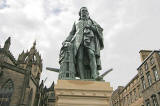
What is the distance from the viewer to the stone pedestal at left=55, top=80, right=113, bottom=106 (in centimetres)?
309

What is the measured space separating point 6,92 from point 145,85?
22.6 meters

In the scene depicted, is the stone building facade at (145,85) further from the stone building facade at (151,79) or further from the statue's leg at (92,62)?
the statue's leg at (92,62)

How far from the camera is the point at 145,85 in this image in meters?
24.1

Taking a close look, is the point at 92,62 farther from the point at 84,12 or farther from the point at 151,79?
the point at 151,79

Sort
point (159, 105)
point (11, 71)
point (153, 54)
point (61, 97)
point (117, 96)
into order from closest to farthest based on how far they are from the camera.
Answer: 1. point (61, 97)
2. point (159, 105)
3. point (153, 54)
4. point (11, 71)
5. point (117, 96)

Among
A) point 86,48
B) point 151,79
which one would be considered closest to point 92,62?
point 86,48

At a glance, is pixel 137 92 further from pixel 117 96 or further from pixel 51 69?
pixel 51 69

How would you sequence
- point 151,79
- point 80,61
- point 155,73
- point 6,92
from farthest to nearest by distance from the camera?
point 6,92
point 151,79
point 155,73
point 80,61

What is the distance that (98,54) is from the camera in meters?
4.09

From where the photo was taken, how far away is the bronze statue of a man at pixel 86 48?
3906 mm

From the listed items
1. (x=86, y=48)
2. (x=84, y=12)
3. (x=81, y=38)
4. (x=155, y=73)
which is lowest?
(x=86, y=48)

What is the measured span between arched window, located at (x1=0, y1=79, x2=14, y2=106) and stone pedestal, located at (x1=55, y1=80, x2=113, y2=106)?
26.9m

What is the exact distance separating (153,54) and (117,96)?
1782 cm

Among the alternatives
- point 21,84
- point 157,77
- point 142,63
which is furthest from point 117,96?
point 21,84
